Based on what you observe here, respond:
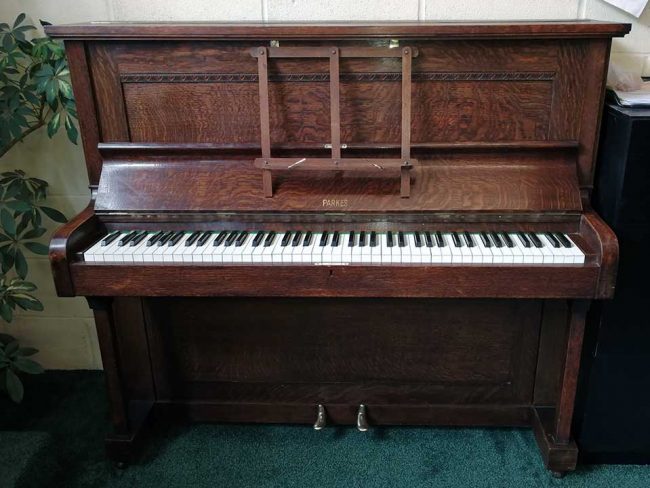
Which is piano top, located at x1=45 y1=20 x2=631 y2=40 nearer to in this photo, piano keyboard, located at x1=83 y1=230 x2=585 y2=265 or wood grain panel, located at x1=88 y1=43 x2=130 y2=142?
wood grain panel, located at x1=88 y1=43 x2=130 y2=142

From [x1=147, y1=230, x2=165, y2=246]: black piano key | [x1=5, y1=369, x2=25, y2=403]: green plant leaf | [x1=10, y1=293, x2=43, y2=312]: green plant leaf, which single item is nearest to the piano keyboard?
[x1=147, y1=230, x2=165, y2=246]: black piano key

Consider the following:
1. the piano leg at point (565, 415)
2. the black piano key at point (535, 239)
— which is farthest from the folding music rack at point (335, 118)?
the piano leg at point (565, 415)

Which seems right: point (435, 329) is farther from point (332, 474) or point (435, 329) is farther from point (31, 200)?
point (31, 200)

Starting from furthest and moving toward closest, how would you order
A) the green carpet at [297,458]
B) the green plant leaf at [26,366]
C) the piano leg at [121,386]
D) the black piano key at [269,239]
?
the green plant leaf at [26,366] < the green carpet at [297,458] < the piano leg at [121,386] < the black piano key at [269,239]

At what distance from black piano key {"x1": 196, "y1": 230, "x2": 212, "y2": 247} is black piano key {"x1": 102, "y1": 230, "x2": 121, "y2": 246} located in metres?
0.26

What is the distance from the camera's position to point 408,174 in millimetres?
1703

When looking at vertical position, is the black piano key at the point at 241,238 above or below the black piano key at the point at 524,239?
above

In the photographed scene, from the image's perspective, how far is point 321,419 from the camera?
80.8 inches

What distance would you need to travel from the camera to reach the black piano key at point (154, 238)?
1674mm

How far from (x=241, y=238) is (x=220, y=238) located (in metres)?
0.06

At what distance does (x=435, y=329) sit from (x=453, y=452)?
430 mm

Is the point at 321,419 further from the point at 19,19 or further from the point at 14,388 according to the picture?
the point at 19,19

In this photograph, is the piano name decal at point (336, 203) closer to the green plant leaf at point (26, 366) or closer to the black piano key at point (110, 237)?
the black piano key at point (110, 237)

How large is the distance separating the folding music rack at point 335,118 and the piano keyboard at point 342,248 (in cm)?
18
